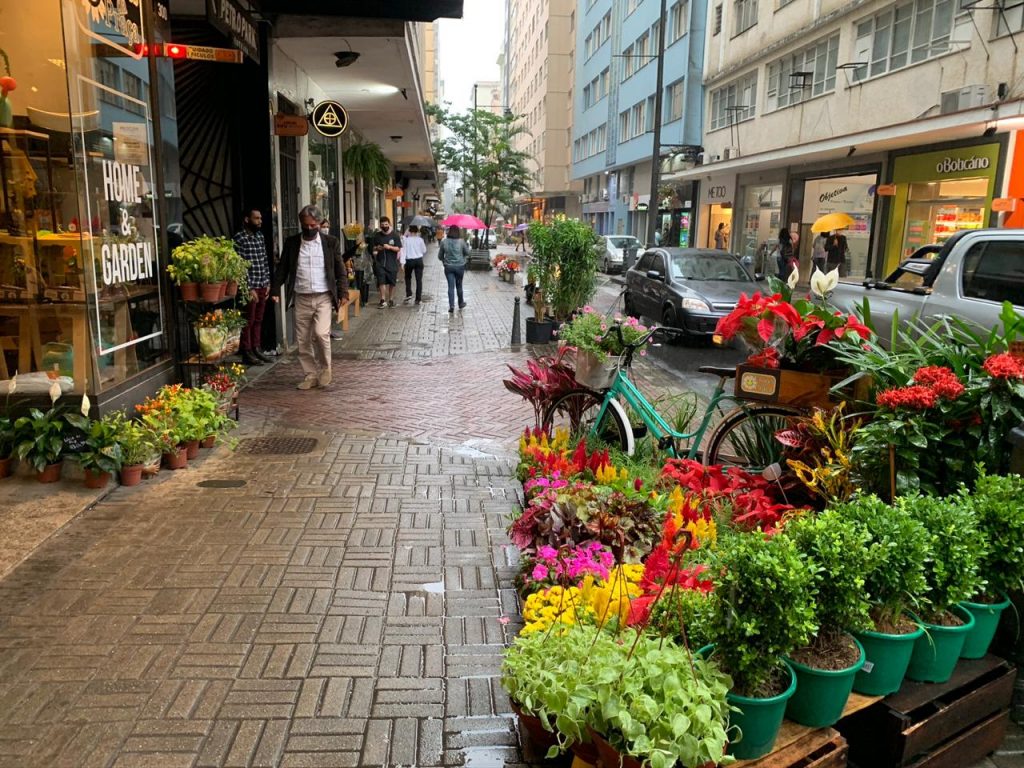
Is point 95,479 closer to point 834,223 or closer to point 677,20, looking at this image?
point 834,223

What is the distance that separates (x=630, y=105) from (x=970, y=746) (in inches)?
1722

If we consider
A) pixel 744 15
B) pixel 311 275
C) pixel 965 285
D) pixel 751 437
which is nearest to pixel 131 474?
pixel 311 275

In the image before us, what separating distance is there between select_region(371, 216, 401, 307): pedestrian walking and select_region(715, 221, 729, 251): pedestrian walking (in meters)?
17.6

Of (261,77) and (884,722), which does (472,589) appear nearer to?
(884,722)

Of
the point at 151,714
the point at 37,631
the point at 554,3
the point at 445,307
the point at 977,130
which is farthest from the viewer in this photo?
the point at 554,3

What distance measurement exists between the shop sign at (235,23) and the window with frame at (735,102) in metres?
22.3

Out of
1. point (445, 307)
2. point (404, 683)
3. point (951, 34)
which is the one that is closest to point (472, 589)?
point (404, 683)

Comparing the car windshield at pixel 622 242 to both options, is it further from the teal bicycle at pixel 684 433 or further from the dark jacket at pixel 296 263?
the teal bicycle at pixel 684 433

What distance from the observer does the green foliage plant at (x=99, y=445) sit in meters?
5.35

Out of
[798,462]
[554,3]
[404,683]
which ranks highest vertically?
[554,3]

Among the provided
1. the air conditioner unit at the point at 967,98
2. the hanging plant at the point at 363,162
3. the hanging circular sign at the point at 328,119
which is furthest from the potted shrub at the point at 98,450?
the air conditioner unit at the point at 967,98

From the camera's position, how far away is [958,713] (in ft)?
9.37

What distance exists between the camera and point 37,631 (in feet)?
11.7

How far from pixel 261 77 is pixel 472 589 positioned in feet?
27.8
